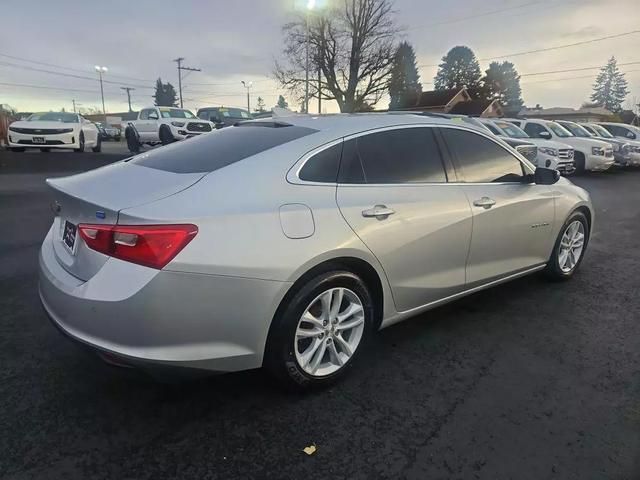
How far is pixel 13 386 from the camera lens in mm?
2607

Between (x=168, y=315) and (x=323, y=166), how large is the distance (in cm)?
120

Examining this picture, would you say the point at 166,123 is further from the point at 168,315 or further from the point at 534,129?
the point at 168,315

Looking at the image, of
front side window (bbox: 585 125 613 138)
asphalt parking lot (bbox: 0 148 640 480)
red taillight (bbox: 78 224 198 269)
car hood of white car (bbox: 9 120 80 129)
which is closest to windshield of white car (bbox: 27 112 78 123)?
car hood of white car (bbox: 9 120 80 129)

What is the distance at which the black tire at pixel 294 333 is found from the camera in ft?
7.79

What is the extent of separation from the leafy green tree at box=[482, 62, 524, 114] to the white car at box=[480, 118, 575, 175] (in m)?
69.0

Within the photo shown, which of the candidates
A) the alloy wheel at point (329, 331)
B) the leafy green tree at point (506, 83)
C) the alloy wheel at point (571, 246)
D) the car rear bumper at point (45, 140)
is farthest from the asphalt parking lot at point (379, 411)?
the leafy green tree at point (506, 83)

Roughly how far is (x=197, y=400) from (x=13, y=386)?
107 cm

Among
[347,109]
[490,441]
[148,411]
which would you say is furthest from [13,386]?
[347,109]

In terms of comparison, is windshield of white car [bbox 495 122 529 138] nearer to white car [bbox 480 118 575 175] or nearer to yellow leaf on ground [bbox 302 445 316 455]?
white car [bbox 480 118 575 175]

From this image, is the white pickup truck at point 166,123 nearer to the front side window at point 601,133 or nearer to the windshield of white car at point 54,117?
the windshield of white car at point 54,117

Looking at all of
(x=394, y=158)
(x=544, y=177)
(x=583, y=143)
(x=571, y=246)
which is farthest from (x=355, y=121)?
(x=583, y=143)

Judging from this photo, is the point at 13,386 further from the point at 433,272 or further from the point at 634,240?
the point at 634,240

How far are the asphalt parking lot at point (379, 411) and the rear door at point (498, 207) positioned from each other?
0.47m

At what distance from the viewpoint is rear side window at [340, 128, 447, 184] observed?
281cm
